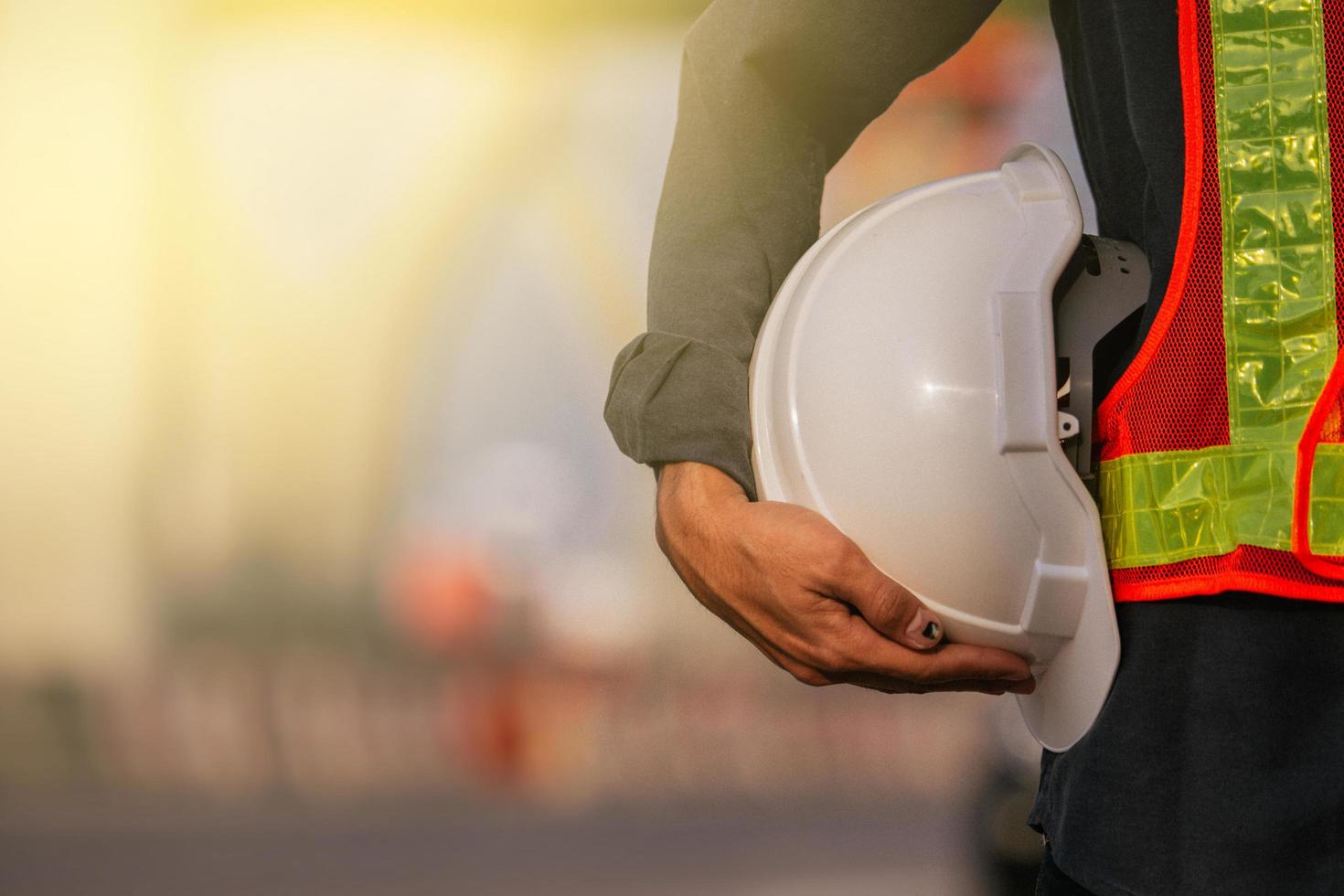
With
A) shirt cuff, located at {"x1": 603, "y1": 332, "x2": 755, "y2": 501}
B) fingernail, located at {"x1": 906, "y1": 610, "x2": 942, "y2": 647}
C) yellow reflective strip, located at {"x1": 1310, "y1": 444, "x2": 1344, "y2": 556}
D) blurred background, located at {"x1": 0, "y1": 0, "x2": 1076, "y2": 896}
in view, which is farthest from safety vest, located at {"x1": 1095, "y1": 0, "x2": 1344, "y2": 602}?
blurred background, located at {"x1": 0, "y1": 0, "x2": 1076, "y2": 896}

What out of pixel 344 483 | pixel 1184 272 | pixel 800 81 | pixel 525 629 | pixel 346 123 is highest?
pixel 346 123

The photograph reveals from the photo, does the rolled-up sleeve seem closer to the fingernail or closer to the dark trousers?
the fingernail

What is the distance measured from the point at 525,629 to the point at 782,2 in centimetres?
263

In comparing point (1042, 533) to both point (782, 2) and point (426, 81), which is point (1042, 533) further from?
point (426, 81)

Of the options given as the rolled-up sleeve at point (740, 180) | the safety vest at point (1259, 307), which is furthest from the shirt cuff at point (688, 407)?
the safety vest at point (1259, 307)

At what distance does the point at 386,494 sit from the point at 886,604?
2.92 metres

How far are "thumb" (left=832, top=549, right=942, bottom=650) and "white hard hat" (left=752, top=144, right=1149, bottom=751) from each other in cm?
2

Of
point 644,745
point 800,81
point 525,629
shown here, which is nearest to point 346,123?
point 525,629

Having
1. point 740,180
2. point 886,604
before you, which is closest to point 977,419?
point 886,604

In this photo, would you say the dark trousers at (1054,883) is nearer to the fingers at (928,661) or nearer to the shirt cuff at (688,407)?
the fingers at (928,661)

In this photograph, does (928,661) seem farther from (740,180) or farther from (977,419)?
Answer: (740,180)

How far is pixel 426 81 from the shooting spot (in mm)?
3400

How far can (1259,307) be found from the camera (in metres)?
0.46

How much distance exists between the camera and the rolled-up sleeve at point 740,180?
2.12 feet
